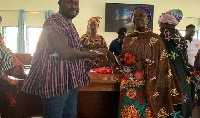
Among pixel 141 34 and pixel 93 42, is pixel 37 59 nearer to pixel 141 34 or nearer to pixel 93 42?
pixel 141 34

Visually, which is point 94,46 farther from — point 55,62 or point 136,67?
point 55,62

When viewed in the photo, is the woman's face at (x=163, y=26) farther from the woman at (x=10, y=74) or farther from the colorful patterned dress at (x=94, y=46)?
the woman at (x=10, y=74)

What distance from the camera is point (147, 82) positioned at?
1.66 m

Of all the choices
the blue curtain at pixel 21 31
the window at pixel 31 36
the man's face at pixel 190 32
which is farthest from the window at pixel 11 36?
the man's face at pixel 190 32

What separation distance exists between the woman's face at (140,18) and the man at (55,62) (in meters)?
0.74

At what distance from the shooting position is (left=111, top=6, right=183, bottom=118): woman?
5.46 ft

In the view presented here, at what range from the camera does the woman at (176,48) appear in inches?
73.7

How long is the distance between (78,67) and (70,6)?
400mm

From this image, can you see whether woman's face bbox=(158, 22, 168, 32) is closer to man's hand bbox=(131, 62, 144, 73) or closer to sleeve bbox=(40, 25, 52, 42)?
man's hand bbox=(131, 62, 144, 73)

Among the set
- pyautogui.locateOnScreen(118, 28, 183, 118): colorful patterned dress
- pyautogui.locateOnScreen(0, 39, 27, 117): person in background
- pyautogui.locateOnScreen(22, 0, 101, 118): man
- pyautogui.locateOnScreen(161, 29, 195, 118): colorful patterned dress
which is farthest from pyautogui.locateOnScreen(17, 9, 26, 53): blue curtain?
pyautogui.locateOnScreen(22, 0, 101, 118): man

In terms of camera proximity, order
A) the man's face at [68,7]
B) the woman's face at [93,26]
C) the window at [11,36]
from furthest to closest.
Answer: the window at [11,36] → the woman's face at [93,26] → the man's face at [68,7]

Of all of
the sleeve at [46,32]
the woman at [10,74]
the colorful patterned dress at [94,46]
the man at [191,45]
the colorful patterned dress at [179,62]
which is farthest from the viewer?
the man at [191,45]

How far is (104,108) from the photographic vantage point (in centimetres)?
223

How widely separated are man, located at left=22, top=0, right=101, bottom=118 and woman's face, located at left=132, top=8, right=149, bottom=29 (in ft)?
2.43
